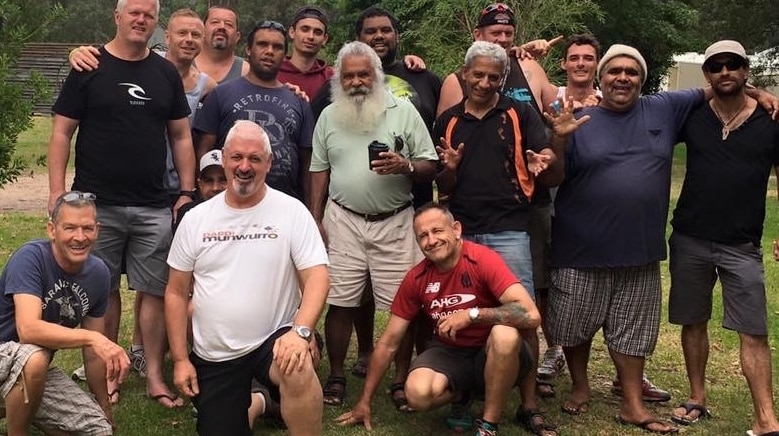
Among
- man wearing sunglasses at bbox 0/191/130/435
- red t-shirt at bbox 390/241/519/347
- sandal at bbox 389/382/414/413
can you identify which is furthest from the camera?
sandal at bbox 389/382/414/413

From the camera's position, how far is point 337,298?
542 cm

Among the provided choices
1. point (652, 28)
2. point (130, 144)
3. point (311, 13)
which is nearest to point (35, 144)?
point (652, 28)

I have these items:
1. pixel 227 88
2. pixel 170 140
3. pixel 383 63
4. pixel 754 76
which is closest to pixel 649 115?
pixel 383 63

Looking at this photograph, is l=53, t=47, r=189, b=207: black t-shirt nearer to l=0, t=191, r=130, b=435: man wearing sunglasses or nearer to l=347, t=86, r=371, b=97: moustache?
l=0, t=191, r=130, b=435: man wearing sunglasses

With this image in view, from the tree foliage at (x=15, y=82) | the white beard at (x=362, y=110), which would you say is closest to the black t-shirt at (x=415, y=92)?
the white beard at (x=362, y=110)

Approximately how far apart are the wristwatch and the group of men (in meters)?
0.02

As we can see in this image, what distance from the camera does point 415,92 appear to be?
5734mm

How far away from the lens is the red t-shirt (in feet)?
15.5

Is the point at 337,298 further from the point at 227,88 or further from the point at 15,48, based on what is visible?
the point at 15,48

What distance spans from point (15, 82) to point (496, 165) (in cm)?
566

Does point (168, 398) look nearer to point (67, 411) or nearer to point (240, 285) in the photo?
point (67, 411)

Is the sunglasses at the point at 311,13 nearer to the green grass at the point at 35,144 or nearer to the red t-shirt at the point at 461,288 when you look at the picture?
the red t-shirt at the point at 461,288

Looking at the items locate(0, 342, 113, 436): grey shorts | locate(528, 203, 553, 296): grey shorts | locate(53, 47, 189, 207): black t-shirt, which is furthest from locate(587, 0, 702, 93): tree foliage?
locate(0, 342, 113, 436): grey shorts

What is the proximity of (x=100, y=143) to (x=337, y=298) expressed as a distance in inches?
65.4
